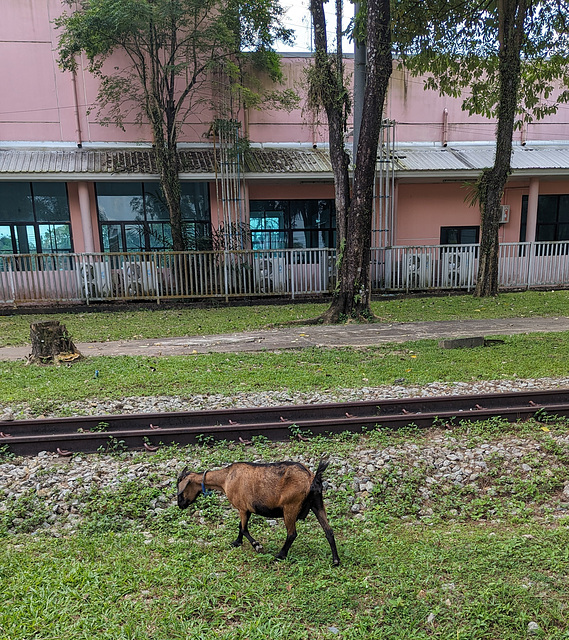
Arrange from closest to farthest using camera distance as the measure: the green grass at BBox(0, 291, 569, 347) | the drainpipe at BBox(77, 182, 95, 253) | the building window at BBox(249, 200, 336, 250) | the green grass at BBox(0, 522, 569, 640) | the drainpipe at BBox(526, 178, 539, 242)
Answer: the green grass at BBox(0, 522, 569, 640), the green grass at BBox(0, 291, 569, 347), the drainpipe at BBox(77, 182, 95, 253), the building window at BBox(249, 200, 336, 250), the drainpipe at BBox(526, 178, 539, 242)

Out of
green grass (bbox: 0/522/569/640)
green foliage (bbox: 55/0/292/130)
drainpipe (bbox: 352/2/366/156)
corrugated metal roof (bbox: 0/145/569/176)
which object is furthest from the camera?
corrugated metal roof (bbox: 0/145/569/176)

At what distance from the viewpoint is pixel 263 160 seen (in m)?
18.2

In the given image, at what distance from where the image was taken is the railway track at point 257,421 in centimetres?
525

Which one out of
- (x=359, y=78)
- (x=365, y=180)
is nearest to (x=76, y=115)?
(x=359, y=78)

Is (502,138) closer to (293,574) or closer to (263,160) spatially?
(263,160)

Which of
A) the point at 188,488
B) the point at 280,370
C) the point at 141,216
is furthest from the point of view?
the point at 141,216

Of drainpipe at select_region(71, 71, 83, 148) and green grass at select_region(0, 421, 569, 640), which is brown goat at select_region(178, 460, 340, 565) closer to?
green grass at select_region(0, 421, 569, 640)

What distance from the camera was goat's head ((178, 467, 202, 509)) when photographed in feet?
10.9

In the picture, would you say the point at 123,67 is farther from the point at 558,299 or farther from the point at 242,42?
the point at 558,299

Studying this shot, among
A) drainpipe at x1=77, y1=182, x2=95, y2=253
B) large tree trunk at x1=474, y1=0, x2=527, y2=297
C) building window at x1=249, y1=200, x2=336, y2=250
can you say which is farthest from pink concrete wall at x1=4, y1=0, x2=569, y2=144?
large tree trunk at x1=474, y1=0, x2=527, y2=297

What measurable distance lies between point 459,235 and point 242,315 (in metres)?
11.6

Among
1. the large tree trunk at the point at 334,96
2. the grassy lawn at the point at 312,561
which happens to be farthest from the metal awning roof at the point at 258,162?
the grassy lawn at the point at 312,561

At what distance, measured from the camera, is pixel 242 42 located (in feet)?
A: 56.1

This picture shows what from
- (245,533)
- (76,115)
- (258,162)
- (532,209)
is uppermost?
(76,115)
